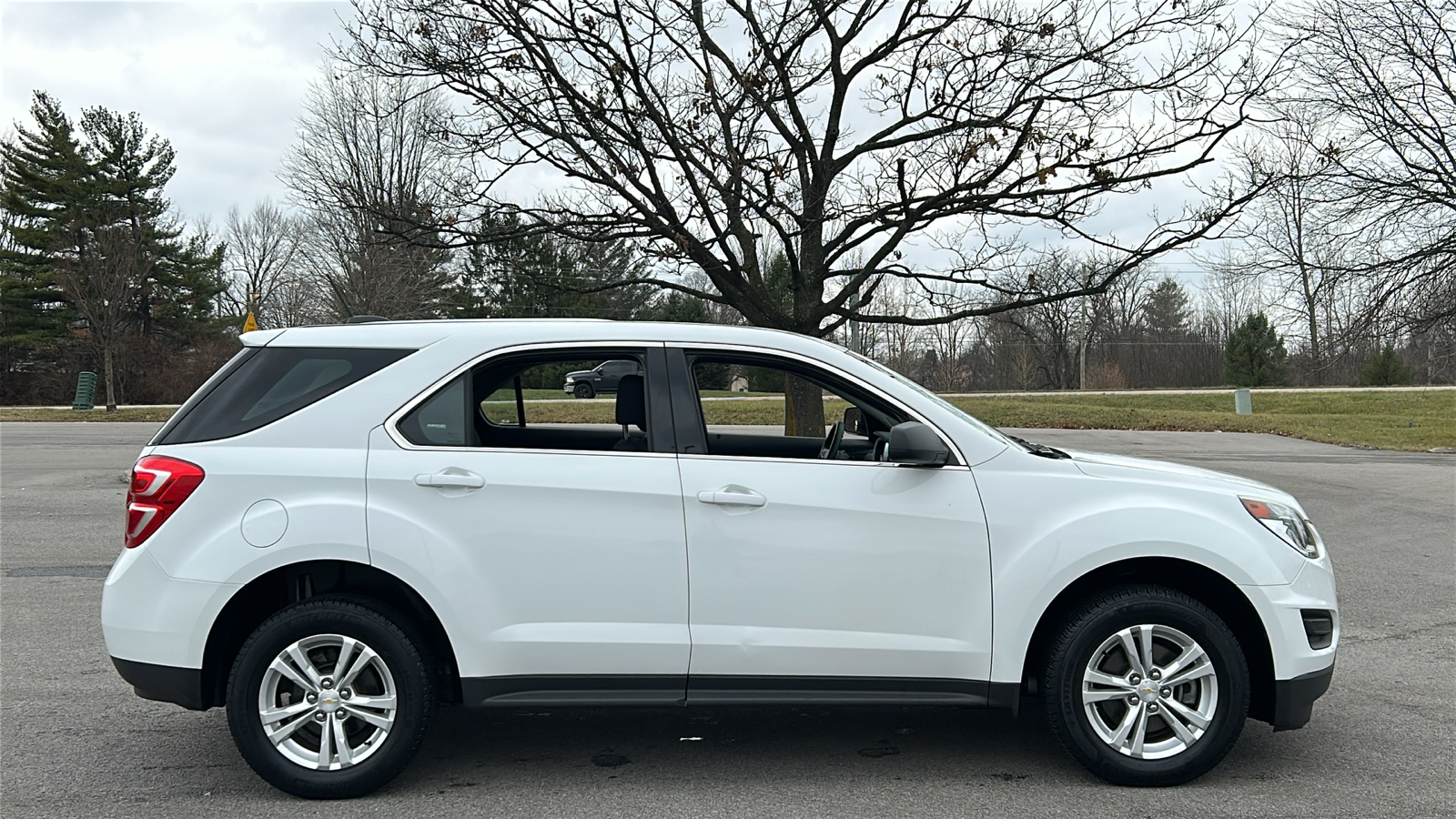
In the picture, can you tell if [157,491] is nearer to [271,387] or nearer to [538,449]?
[271,387]

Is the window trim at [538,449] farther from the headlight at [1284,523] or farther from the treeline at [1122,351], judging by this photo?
the treeline at [1122,351]

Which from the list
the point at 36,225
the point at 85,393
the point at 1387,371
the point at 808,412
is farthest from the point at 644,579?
the point at 36,225

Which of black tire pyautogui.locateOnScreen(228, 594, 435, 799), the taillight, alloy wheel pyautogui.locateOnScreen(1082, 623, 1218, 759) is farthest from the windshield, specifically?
the taillight

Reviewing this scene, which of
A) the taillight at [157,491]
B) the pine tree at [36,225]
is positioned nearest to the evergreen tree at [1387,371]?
the taillight at [157,491]

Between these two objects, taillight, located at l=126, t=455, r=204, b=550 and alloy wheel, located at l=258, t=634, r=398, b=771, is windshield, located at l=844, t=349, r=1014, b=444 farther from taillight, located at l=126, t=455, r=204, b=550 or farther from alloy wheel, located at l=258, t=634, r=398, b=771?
taillight, located at l=126, t=455, r=204, b=550

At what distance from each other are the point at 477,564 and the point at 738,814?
4.30 feet

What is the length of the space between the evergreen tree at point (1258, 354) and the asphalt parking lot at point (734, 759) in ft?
142

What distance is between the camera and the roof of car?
4.20 m

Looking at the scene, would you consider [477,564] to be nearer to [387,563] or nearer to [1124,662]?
[387,563]

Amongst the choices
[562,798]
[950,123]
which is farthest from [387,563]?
[950,123]

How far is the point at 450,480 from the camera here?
12.9 feet

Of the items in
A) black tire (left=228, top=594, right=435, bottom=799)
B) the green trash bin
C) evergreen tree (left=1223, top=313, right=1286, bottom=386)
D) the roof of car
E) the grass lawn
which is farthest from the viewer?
evergreen tree (left=1223, top=313, right=1286, bottom=386)

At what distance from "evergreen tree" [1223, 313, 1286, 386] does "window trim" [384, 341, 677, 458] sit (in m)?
47.3

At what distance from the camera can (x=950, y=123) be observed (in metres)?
12.2
